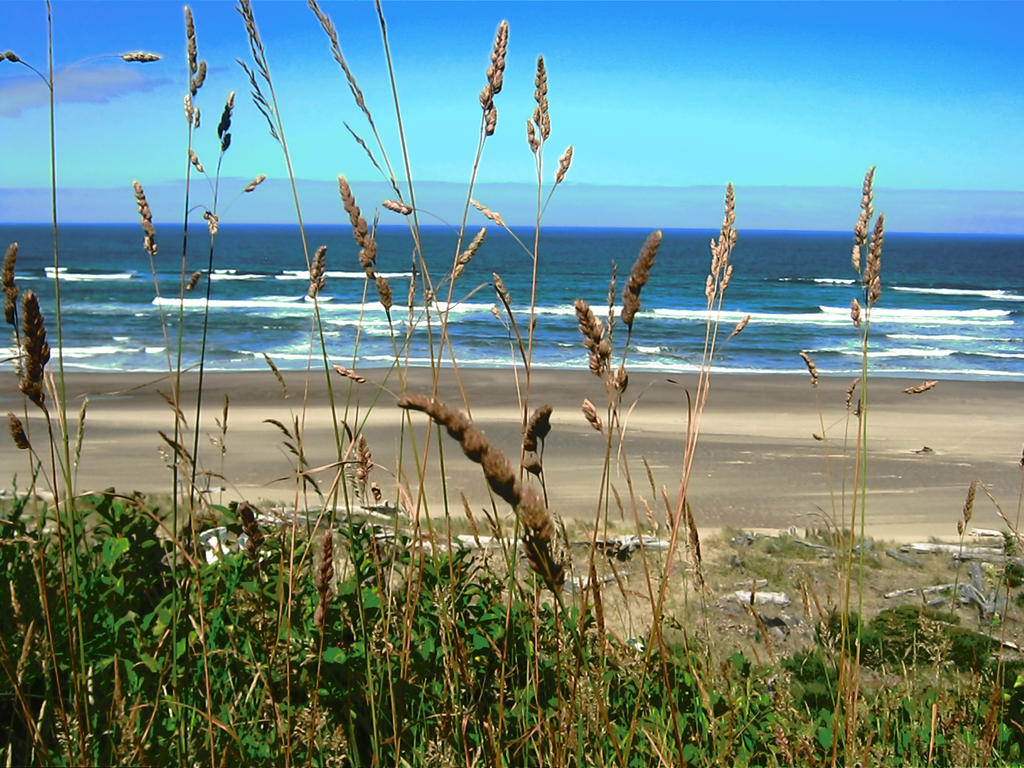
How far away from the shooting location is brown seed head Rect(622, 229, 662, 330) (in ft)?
3.53

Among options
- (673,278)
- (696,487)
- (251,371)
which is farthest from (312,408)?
(673,278)

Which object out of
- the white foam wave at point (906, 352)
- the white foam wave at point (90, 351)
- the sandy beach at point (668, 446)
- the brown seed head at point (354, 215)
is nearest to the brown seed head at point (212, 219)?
the brown seed head at point (354, 215)

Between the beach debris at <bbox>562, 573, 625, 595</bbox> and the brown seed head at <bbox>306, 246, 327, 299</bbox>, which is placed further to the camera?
the brown seed head at <bbox>306, 246, 327, 299</bbox>

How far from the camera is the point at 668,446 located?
12.1 meters

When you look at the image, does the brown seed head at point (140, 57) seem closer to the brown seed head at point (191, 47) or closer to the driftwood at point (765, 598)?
the brown seed head at point (191, 47)

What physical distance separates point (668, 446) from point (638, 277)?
36.8ft

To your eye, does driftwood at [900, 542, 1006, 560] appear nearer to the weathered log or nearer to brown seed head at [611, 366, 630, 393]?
the weathered log

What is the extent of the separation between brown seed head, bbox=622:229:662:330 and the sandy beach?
455 cm

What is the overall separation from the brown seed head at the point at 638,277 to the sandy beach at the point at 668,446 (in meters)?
4.55

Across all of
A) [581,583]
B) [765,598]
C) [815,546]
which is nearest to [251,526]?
[581,583]

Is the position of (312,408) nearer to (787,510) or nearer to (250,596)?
(787,510)

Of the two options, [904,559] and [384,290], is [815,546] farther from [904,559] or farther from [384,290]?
[384,290]

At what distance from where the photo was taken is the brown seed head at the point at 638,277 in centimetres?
108

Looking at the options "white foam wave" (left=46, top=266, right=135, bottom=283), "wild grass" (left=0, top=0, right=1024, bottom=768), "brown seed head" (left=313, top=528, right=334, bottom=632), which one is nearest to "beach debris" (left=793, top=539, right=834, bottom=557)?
"wild grass" (left=0, top=0, right=1024, bottom=768)
